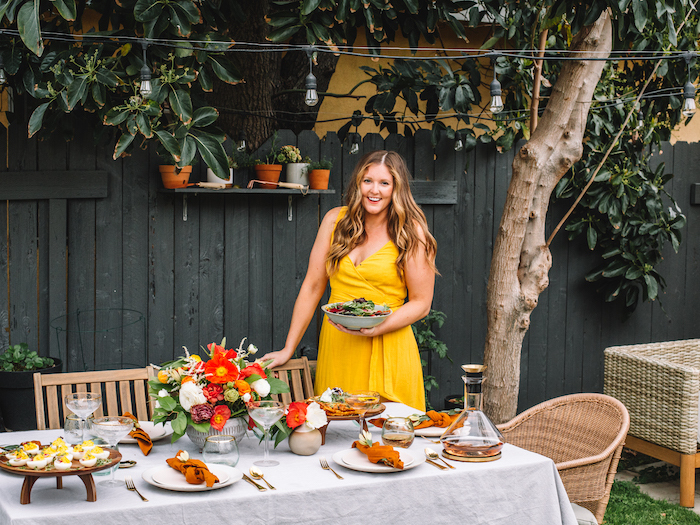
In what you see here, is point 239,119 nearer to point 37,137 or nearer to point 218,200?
point 218,200

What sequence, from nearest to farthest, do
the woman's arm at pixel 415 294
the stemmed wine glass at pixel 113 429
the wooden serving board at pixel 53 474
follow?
the wooden serving board at pixel 53 474 → the stemmed wine glass at pixel 113 429 → the woman's arm at pixel 415 294

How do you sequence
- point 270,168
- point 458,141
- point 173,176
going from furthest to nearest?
1. point 458,141
2. point 270,168
3. point 173,176

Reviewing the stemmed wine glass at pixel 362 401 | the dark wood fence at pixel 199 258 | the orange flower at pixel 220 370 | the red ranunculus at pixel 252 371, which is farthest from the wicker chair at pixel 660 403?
the orange flower at pixel 220 370

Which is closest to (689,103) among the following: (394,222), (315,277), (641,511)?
(394,222)

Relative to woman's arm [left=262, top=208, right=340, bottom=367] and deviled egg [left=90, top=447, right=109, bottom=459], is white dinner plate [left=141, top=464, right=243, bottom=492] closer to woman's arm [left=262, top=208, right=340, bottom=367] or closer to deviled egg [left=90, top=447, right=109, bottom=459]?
deviled egg [left=90, top=447, right=109, bottom=459]

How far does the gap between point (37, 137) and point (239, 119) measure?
3.77 ft

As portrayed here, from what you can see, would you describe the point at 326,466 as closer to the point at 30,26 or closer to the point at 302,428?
the point at 302,428

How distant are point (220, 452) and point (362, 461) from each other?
1.24 feet

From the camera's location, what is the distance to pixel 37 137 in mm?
3605

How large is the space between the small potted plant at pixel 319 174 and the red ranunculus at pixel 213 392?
6.81 feet

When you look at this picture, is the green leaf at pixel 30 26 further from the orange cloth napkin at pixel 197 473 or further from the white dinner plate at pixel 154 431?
the orange cloth napkin at pixel 197 473

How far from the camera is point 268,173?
3.90 meters

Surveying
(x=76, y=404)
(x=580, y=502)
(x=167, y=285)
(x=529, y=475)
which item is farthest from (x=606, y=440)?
(x=167, y=285)

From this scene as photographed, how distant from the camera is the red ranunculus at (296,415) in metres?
2.06
